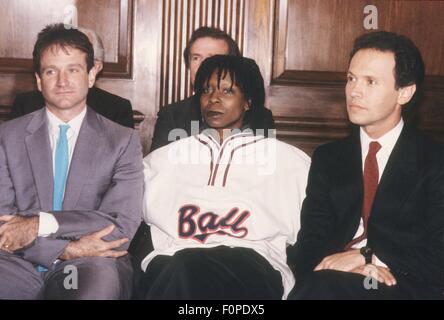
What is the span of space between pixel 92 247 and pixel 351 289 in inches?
34.1

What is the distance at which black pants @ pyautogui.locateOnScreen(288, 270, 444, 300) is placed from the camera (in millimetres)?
2010

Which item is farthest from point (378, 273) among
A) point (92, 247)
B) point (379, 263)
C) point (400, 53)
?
point (92, 247)

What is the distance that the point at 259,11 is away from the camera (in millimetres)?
3408

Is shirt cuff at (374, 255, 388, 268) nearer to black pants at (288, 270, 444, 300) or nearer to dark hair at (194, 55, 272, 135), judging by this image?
black pants at (288, 270, 444, 300)

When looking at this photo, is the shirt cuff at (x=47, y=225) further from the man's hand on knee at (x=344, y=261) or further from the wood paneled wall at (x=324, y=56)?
the wood paneled wall at (x=324, y=56)

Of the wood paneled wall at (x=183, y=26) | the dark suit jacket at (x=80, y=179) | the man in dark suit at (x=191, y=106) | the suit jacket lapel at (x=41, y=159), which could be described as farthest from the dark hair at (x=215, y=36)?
the suit jacket lapel at (x=41, y=159)

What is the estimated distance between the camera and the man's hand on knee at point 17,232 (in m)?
2.25

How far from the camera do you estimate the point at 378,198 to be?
2229 mm

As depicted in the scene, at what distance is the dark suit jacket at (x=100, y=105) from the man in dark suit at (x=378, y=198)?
1.09 m

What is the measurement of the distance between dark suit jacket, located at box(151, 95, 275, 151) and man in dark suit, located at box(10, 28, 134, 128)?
14 centimetres

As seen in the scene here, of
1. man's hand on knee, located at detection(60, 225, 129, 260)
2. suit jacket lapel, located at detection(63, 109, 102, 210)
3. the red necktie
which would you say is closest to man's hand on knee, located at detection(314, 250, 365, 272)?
the red necktie

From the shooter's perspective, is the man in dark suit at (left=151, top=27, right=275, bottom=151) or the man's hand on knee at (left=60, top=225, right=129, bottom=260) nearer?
the man's hand on knee at (left=60, top=225, right=129, bottom=260)

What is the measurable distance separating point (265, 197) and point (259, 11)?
1.30 m
